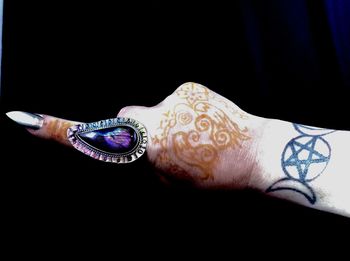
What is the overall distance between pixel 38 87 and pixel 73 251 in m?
0.59

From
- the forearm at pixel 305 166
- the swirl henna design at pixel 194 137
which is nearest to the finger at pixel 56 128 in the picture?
the swirl henna design at pixel 194 137

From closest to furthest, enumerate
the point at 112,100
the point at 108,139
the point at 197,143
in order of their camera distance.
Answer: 1. the point at 108,139
2. the point at 197,143
3. the point at 112,100

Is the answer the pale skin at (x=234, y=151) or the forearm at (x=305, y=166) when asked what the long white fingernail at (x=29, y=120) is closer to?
the pale skin at (x=234, y=151)

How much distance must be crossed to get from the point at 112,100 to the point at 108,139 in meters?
0.40

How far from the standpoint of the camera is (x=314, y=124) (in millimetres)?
1457

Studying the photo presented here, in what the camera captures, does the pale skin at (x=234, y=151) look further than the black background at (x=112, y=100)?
No

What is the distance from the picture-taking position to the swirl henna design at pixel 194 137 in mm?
1021

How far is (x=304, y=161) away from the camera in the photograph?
1.00 meters

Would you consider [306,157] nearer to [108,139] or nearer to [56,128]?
[108,139]

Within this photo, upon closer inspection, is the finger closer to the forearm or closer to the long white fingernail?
the long white fingernail

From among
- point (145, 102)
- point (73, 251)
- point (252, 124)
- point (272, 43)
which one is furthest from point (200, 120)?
point (272, 43)

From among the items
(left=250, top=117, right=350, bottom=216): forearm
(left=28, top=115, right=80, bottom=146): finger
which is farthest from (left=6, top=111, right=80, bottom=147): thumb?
(left=250, top=117, right=350, bottom=216): forearm

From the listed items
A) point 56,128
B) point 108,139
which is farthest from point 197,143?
point 56,128

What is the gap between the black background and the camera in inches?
43.7
